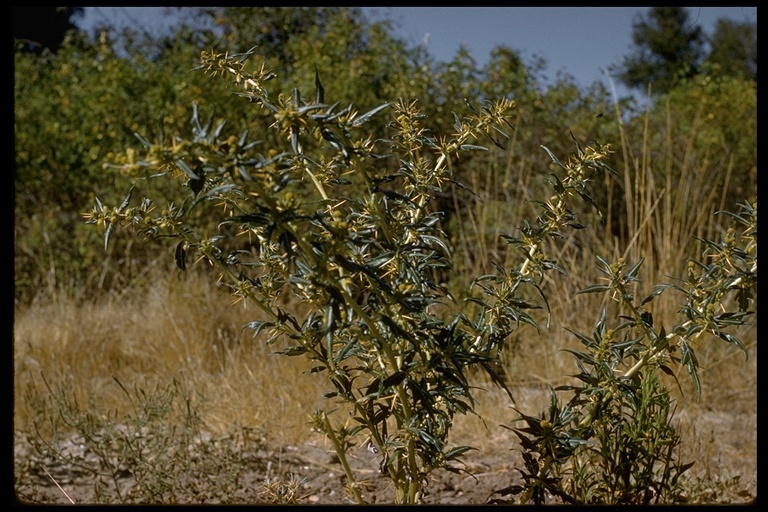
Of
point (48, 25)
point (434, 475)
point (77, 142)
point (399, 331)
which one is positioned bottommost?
point (434, 475)

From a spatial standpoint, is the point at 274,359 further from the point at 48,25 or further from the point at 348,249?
the point at 48,25

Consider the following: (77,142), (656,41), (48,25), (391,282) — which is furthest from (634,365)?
(656,41)

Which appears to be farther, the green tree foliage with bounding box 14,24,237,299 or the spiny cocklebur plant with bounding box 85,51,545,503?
the green tree foliage with bounding box 14,24,237,299

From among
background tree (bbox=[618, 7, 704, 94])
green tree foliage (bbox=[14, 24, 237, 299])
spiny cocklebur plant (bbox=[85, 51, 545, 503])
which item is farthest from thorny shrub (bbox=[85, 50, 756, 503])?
background tree (bbox=[618, 7, 704, 94])

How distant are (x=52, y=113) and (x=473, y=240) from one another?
407cm

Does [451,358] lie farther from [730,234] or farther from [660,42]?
A: [660,42]

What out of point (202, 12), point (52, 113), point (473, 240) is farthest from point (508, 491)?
point (202, 12)

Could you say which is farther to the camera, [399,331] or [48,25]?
[48,25]

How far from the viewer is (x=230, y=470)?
2.86 m

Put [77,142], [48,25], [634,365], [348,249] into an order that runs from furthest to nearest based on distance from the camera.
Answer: [48,25] < [77,142] < [634,365] < [348,249]

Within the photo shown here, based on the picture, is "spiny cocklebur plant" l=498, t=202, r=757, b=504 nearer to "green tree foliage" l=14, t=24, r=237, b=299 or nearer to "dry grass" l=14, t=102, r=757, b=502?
"dry grass" l=14, t=102, r=757, b=502

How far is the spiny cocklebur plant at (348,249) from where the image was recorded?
135cm

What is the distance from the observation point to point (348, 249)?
5.19 ft

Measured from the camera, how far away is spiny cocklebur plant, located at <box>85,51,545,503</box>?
4.44ft
